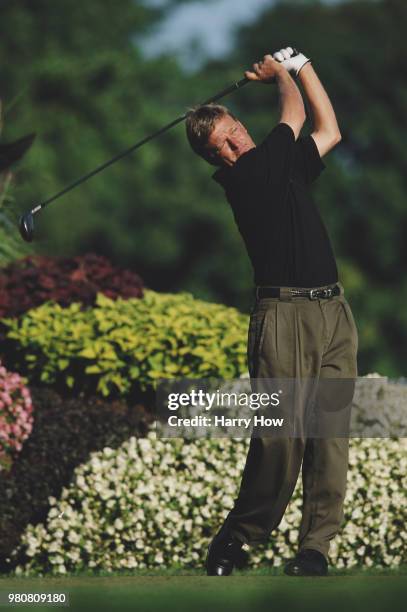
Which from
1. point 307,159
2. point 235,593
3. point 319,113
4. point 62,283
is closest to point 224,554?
point 235,593

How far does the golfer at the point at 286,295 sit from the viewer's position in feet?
18.1

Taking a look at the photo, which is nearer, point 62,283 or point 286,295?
point 286,295

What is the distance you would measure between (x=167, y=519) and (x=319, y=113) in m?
2.77

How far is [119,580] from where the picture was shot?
6.03 m

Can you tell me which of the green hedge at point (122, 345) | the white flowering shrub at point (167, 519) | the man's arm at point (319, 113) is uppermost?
the man's arm at point (319, 113)

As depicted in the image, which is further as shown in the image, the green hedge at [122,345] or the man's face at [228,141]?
the green hedge at [122,345]

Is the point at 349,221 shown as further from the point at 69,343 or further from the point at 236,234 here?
the point at 69,343

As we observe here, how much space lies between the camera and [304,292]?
18.2ft

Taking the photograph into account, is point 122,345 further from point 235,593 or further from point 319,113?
point 235,593

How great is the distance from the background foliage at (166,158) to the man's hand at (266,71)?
55.4 feet

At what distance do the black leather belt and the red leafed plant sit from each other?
3.57m

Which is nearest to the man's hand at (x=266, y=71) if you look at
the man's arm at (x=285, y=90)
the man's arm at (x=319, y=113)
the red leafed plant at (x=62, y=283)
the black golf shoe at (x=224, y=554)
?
the man's arm at (x=285, y=90)

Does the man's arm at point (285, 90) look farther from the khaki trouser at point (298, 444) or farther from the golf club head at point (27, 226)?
the golf club head at point (27, 226)

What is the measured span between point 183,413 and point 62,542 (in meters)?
1.20
